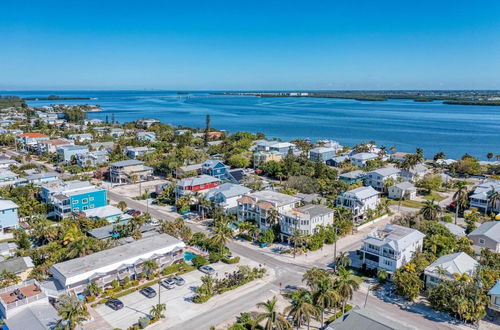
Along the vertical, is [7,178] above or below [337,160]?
above

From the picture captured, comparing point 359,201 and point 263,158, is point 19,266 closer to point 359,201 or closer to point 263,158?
point 359,201

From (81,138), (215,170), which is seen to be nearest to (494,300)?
(215,170)

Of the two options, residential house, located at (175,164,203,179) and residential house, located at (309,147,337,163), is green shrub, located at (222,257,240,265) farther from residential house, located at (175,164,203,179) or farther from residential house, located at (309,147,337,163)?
residential house, located at (309,147,337,163)

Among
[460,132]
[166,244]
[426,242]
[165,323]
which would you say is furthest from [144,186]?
[460,132]

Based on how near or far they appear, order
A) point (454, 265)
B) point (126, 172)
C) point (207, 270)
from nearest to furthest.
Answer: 1. point (454, 265)
2. point (207, 270)
3. point (126, 172)

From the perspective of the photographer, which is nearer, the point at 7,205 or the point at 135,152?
the point at 7,205

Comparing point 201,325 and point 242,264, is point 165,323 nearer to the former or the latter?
point 201,325

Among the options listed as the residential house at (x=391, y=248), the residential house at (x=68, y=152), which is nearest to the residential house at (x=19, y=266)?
the residential house at (x=391, y=248)
